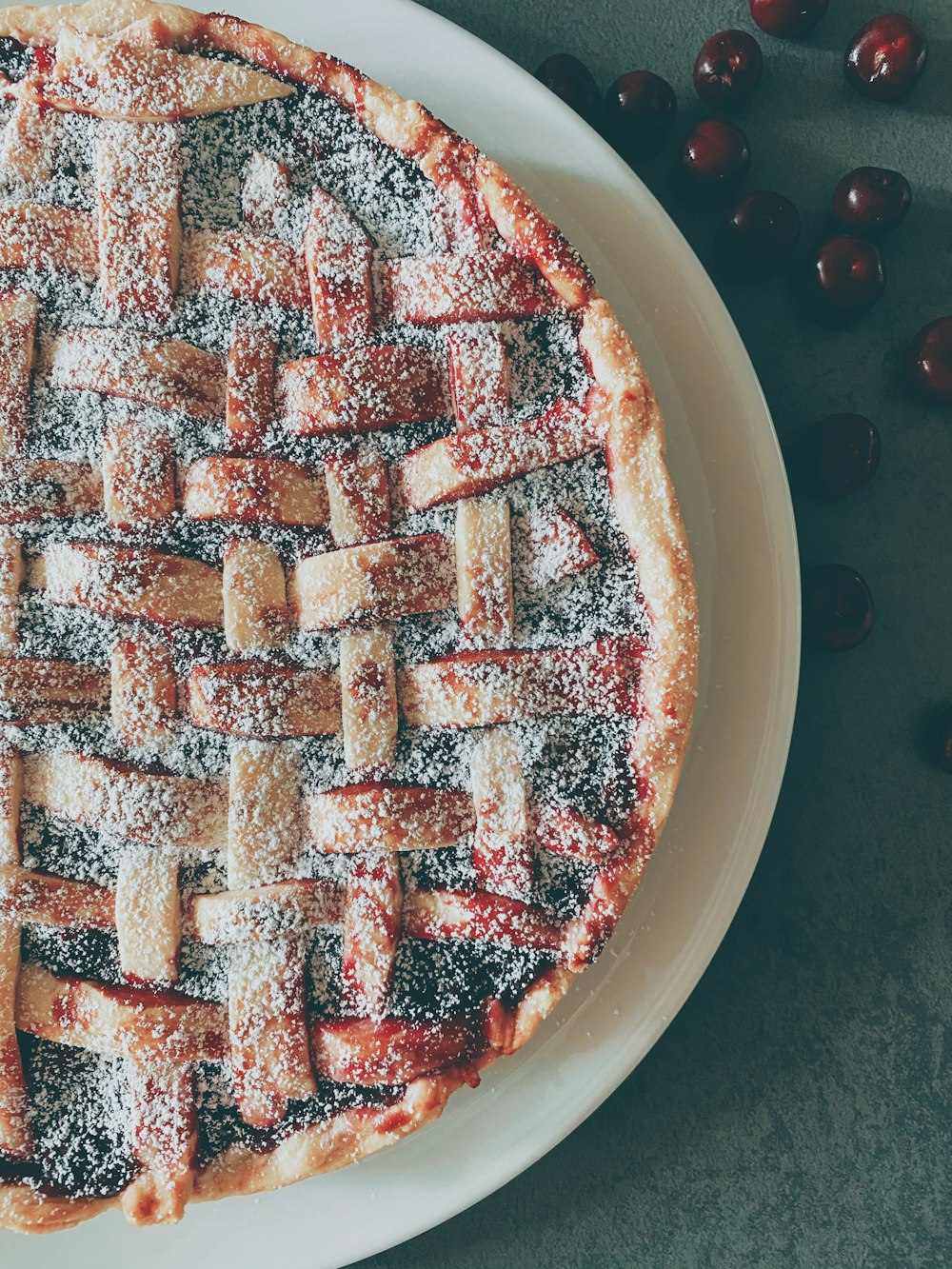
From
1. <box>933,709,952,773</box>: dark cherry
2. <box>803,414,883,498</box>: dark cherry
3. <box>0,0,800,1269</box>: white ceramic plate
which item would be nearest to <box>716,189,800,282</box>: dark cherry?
<box>0,0,800,1269</box>: white ceramic plate

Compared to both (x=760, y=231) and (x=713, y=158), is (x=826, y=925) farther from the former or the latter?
(x=713, y=158)

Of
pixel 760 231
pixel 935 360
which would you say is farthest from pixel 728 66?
pixel 935 360

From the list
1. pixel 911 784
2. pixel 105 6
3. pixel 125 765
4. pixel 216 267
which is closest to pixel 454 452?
pixel 216 267

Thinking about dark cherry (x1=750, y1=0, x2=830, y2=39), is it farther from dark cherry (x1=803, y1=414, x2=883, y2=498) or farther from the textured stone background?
dark cherry (x1=803, y1=414, x2=883, y2=498)

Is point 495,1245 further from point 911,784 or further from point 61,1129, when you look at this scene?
point 911,784

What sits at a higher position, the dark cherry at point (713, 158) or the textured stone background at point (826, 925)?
the dark cherry at point (713, 158)

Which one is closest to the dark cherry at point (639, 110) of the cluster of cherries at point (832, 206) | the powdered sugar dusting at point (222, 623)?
the cluster of cherries at point (832, 206)

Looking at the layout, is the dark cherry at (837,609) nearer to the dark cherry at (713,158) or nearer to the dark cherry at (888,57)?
the dark cherry at (713,158)
